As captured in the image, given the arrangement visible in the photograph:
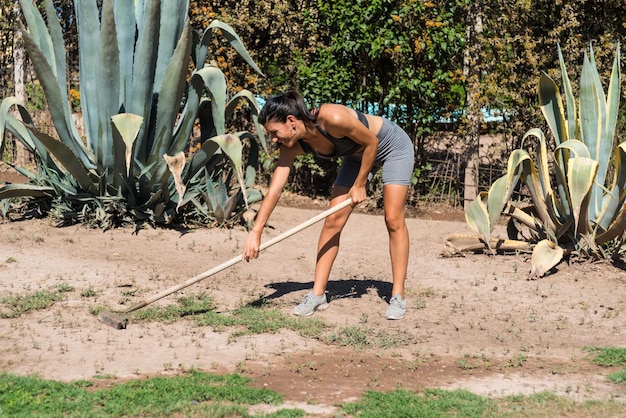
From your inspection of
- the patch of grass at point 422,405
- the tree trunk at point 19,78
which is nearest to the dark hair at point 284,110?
the patch of grass at point 422,405

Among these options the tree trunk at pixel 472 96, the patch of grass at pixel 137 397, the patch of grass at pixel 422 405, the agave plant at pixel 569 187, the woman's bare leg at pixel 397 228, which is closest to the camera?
the patch of grass at pixel 137 397

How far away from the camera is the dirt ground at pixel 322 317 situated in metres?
4.48

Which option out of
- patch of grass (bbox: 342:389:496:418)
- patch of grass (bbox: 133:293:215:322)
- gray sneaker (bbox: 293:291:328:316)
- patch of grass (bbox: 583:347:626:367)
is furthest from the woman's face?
patch of grass (bbox: 583:347:626:367)

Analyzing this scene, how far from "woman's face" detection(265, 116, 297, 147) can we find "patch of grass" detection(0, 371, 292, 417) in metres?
1.71

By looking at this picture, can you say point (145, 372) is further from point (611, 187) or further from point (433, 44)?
point (433, 44)

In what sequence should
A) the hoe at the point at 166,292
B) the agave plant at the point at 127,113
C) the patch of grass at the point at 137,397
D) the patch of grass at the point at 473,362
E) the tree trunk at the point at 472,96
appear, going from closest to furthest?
the patch of grass at the point at 137,397, the patch of grass at the point at 473,362, the hoe at the point at 166,292, the agave plant at the point at 127,113, the tree trunk at the point at 472,96

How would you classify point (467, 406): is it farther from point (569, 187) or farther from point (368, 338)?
point (569, 187)

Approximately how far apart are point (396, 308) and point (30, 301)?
8.24ft

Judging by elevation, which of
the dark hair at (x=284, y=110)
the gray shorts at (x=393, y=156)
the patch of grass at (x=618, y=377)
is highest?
the dark hair at (x=284, y=110)

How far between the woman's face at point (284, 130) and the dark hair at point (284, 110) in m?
0.02

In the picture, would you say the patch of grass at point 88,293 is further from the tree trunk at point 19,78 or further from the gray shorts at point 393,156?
the tree trunk at point 19,78

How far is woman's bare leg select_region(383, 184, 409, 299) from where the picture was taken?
223 inches

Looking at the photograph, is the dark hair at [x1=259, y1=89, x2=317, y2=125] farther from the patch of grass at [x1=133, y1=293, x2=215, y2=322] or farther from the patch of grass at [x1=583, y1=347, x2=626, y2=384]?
the patch of grass at [x1=583, y1=347, x2=626, y2=384]

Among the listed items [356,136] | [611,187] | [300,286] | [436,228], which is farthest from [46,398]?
[436,228]
